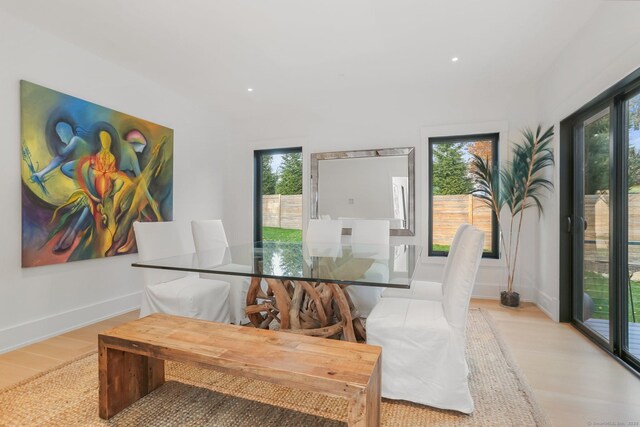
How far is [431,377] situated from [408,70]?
2.93m

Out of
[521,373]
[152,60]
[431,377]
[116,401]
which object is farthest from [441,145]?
[116,401]

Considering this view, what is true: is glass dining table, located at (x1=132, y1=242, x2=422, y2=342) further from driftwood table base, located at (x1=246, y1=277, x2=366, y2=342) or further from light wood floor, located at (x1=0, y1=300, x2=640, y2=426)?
light wood floor, located at (x1=0, y1=300, x2=640, y2=426)

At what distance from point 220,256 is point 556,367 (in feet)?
8.43

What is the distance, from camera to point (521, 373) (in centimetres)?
201

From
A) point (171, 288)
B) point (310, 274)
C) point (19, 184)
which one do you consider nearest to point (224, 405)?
point (310, 274)

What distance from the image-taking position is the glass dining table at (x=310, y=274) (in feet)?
5.89

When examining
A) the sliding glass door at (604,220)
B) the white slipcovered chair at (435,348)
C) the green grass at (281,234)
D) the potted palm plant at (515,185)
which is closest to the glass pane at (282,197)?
the green grass at (281,234)

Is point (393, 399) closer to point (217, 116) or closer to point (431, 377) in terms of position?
point (431, 377)

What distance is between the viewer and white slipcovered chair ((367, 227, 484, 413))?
5.30 ft

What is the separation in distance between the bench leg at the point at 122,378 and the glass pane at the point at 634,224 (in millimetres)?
3117

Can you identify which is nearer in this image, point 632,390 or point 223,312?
point 632,390

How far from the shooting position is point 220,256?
2551 millimetres

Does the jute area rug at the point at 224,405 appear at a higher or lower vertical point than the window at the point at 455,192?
lower

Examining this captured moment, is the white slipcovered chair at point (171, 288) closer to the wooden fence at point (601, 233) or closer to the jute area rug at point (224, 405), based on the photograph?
the jute area rug at point (224, 405)
